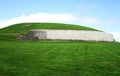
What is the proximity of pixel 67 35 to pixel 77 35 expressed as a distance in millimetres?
4094

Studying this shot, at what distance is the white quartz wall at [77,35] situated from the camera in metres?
83.8

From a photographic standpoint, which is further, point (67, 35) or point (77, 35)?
point (77, 35)

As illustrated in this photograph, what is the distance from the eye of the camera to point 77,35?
89312mm

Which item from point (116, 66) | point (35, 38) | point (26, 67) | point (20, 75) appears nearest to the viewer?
point (20, 75)

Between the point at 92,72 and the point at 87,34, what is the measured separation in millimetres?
71063

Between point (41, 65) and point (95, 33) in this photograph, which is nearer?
point (41, 65)

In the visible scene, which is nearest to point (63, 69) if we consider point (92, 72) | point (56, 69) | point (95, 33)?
point (56, 69)

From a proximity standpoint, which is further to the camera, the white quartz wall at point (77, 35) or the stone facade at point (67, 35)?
the white quartz wall at point (77, 35)

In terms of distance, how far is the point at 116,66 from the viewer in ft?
78.8

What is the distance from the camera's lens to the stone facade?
82562 millimetres

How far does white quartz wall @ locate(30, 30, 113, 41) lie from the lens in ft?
275

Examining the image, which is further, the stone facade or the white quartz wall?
the white quartz wall

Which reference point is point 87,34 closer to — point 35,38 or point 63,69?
point 35,38

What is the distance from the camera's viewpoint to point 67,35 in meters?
86.6
